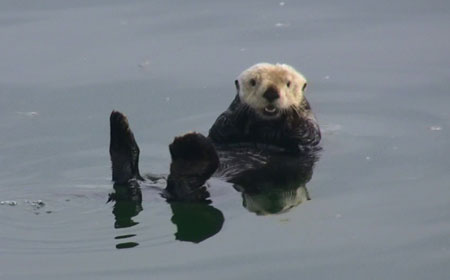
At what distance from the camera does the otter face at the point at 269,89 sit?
800cm

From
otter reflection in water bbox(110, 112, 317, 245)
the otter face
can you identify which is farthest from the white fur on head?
otter reflection in water bbox(110, 112, 317, 245)

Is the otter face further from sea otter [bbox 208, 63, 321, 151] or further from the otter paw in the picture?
the otter paw

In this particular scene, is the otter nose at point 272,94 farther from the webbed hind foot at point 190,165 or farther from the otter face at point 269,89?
the webbed hind foot at point 190,165

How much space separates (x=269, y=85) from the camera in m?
7.99

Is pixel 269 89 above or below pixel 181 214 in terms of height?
above

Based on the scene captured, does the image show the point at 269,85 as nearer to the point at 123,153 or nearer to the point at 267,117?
the point at 267,117

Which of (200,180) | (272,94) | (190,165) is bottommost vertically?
(200,180)

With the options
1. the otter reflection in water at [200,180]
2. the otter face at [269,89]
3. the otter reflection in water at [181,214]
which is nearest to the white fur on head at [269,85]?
the otter face at [269,89]

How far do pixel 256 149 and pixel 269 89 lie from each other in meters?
0.42

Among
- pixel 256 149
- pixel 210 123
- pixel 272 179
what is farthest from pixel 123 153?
pixel 210 123

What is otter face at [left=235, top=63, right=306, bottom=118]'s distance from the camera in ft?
26.2

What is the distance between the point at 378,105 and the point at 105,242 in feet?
9.41

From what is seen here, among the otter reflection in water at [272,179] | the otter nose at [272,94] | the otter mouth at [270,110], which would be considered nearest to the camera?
the otter reflection in water at [272,179]

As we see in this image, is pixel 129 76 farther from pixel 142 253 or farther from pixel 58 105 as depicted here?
pixel 142 253
